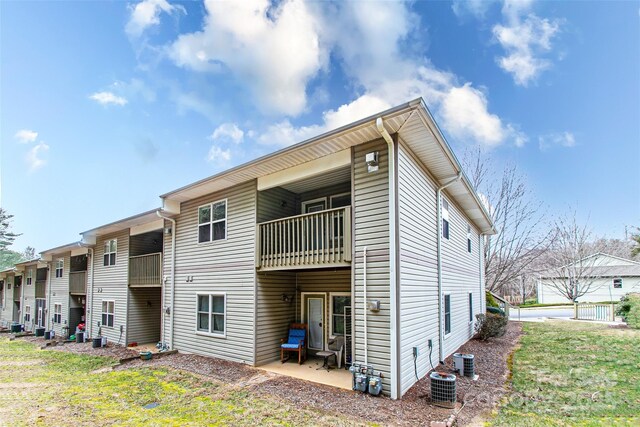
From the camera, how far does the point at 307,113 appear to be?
21328 mm

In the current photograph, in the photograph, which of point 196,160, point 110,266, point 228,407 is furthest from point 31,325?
point 228,407

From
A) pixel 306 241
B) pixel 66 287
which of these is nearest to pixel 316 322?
pixel 306 241

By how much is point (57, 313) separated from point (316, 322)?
61.7ft

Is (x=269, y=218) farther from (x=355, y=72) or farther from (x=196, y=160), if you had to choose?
(x=196, y=160)

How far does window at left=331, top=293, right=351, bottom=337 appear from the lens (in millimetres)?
9812

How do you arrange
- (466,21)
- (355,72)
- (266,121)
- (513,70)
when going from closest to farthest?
(466,21) < (355,72) < (513,70) < (266,121)

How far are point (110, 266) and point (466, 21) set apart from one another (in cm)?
1974

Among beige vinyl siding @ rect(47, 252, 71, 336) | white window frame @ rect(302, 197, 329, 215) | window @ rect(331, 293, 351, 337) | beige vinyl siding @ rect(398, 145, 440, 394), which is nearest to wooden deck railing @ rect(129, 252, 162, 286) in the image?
white window frame @ rect(302, 197, 329, 215)

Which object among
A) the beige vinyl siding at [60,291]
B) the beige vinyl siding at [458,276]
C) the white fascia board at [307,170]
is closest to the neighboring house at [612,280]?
the beige vinyl siding at [458,276]

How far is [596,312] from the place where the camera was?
70.7 ft

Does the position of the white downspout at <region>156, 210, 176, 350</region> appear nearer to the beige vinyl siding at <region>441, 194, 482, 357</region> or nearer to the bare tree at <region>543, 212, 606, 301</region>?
the beige vinyl siding at <region>441, 194, 482, 357</region>

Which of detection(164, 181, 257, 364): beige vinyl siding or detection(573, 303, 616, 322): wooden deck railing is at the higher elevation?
detection(164, 181, 257, 364): beige vinyl siding

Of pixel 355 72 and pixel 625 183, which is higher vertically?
pixel 355 72

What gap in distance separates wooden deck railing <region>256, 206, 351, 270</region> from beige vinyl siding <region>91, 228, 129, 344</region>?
8891 mm
